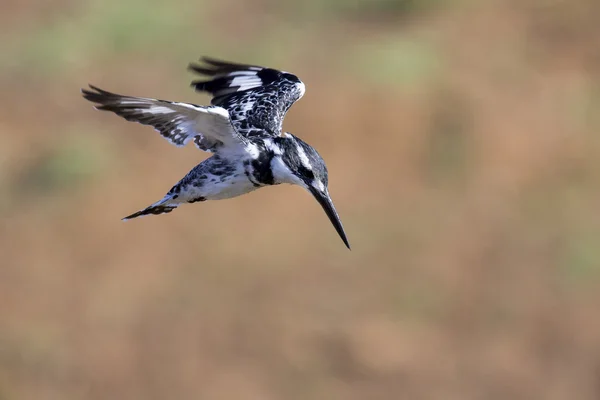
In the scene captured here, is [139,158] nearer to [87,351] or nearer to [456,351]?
[87,351]

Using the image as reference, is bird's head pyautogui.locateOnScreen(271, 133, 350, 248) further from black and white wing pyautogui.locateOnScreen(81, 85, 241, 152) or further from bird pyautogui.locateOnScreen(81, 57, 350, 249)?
black and white wing pyautogui.locateOnScreen(81, 85, 241, 152)

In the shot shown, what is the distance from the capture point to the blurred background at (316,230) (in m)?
10.4

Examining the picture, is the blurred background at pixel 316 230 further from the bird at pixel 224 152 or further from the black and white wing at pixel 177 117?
the black and white wing at pixel 177 117

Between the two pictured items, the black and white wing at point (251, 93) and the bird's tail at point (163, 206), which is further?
the black and white wing at point (251, 93)

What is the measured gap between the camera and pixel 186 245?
10648 millimetres

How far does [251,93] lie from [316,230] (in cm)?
472

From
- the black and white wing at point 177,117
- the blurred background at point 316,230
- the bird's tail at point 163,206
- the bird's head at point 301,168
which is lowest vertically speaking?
the blurred background at point 316,230

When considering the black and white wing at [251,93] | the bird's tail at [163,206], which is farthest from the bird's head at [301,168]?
the bird's tail at [163,206]

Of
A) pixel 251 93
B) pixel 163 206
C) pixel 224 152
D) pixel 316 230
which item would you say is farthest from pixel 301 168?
pixel 316 230

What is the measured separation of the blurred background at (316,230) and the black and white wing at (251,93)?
408cm

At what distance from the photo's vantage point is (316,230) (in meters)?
10.9

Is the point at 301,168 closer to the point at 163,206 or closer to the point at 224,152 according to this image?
the point at 224,152

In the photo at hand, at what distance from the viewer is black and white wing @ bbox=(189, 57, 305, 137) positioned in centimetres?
575

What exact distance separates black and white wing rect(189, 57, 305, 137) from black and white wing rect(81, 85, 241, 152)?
1.58ft
